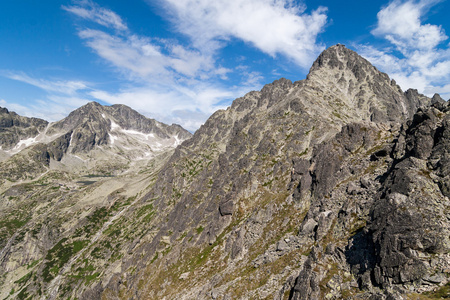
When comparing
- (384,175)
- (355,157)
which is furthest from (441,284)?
(355,157)

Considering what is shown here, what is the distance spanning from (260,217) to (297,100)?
309ft

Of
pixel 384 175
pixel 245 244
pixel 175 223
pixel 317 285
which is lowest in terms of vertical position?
pixel 175 223

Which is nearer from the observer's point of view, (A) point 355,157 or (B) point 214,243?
(A) point 355,157

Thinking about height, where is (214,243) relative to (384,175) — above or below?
below

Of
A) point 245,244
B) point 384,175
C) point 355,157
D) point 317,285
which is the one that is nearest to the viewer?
point 317,285

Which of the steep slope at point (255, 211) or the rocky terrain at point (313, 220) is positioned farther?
the steep slope at point (255, 211)

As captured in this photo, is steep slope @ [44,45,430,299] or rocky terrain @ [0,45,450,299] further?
steep slope @ [44,45,430,299]

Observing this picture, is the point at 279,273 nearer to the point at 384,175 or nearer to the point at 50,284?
the point at 384,175

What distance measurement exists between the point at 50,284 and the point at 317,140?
21079 cm

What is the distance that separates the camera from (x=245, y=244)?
62.9m

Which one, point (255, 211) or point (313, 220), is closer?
point (313, 220)

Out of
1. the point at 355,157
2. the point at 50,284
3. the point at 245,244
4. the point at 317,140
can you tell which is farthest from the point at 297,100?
the point at 50,284

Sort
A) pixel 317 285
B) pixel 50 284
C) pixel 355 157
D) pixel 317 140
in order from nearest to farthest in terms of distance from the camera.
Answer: pixel 317 285 → pixel 355 157 → pixel 317 140 → pixel 50 284

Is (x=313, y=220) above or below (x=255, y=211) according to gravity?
above
